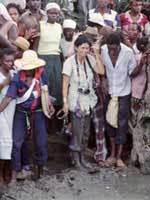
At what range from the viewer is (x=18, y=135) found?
23.1 feet

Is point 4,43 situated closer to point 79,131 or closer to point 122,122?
point 79,131

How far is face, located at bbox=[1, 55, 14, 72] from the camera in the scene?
686 cm

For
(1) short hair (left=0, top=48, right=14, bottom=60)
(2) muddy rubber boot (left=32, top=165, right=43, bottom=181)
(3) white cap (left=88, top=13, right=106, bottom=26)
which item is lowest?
(2) muddy rubber boot (left=32, top=165, right=43, bottom=181)

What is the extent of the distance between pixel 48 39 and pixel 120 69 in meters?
1.09

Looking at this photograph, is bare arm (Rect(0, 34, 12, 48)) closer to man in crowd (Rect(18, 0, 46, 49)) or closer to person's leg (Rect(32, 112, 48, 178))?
man in crowd (Rect(18, 0, 46, 49))

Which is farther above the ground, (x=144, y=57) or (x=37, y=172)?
(x=144, y=57)

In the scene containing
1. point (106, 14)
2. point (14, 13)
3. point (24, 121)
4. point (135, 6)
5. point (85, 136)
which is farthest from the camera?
point (135, 6)

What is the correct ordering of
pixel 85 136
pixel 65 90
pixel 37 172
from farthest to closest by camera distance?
pixel 85 136, pixel 65 90, pixel 37 172

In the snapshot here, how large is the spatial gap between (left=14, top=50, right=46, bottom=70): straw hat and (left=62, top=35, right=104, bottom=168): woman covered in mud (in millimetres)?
586

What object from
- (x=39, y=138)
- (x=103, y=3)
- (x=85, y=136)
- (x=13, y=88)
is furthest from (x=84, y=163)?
(x=103, y=3)

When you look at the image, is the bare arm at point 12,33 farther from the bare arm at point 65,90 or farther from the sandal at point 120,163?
the sandal at point 120,163

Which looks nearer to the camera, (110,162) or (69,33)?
(110,162)

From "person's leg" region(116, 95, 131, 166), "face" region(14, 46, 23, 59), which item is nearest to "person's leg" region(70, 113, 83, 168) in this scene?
"person's leg" region(116, 95, 131, 166)

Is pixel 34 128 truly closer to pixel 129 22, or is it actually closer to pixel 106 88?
pixel 106 88
